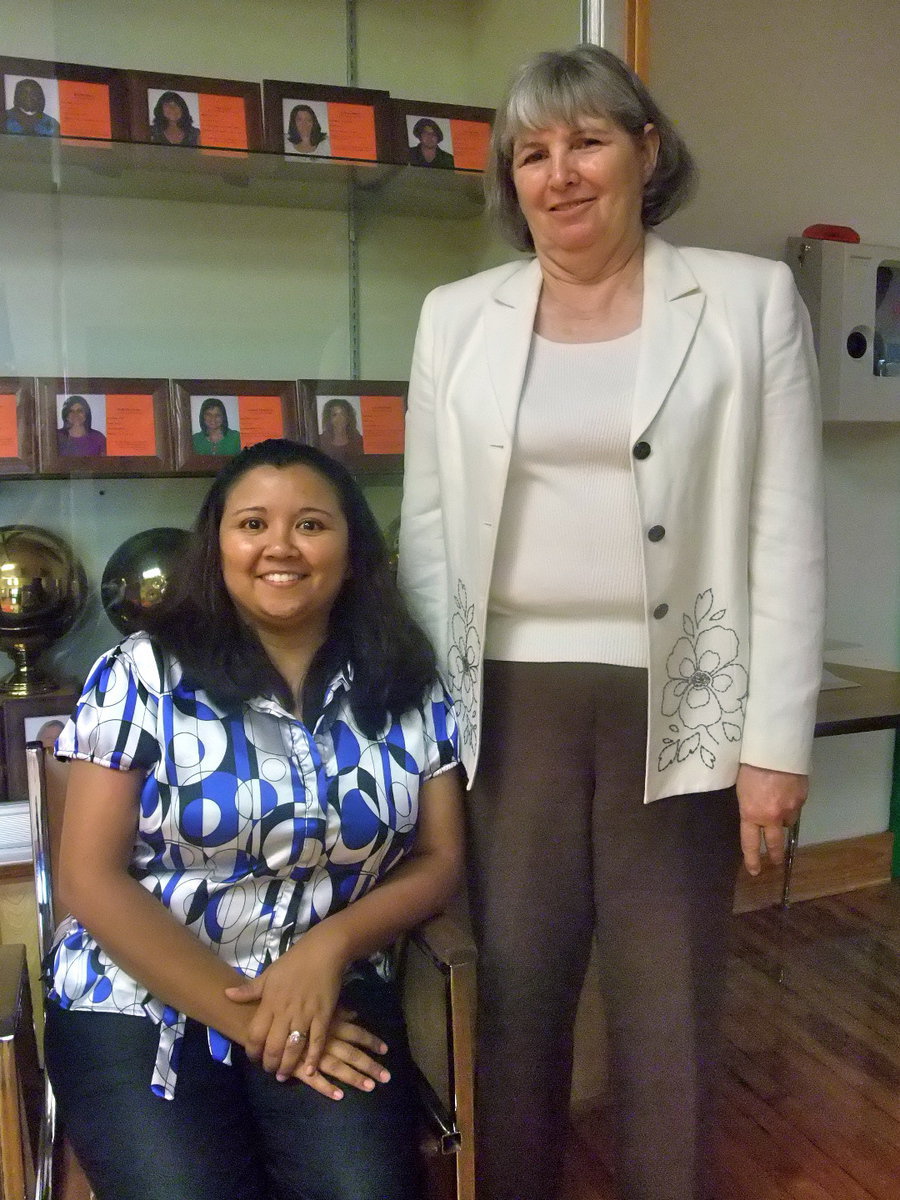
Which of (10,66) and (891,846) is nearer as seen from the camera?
(10,66)

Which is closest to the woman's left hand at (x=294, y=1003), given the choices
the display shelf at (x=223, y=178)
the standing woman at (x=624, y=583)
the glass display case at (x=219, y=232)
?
the standing woman at (x=624, y=583)

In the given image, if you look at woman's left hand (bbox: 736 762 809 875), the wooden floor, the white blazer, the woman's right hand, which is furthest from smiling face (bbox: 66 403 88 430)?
the wooden floor

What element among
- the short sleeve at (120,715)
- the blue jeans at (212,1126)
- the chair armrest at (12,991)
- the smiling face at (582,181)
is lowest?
the blue jeans at (212,1126)

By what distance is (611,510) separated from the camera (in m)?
1.14

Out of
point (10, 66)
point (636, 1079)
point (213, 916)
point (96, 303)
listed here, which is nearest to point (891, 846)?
point (636, 1079)

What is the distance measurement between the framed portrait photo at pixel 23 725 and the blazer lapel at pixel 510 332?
2.93 ft

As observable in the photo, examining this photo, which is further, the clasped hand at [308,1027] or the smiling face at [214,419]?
the smiling face at [214,419]

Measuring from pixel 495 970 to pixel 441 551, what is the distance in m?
0.52

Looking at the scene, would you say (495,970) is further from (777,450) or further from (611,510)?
(777,450)

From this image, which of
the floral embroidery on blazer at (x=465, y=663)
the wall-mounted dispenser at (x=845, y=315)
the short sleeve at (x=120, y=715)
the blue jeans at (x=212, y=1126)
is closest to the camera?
the blue jeans at (x=212, y=1126)

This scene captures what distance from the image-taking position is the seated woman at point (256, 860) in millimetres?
1065

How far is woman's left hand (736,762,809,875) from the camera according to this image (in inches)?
46.4

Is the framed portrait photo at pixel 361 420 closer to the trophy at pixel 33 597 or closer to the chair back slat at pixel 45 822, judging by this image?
the trophy at pixel 33 597

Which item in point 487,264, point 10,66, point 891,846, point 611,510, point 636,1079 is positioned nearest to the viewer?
point 611,510
